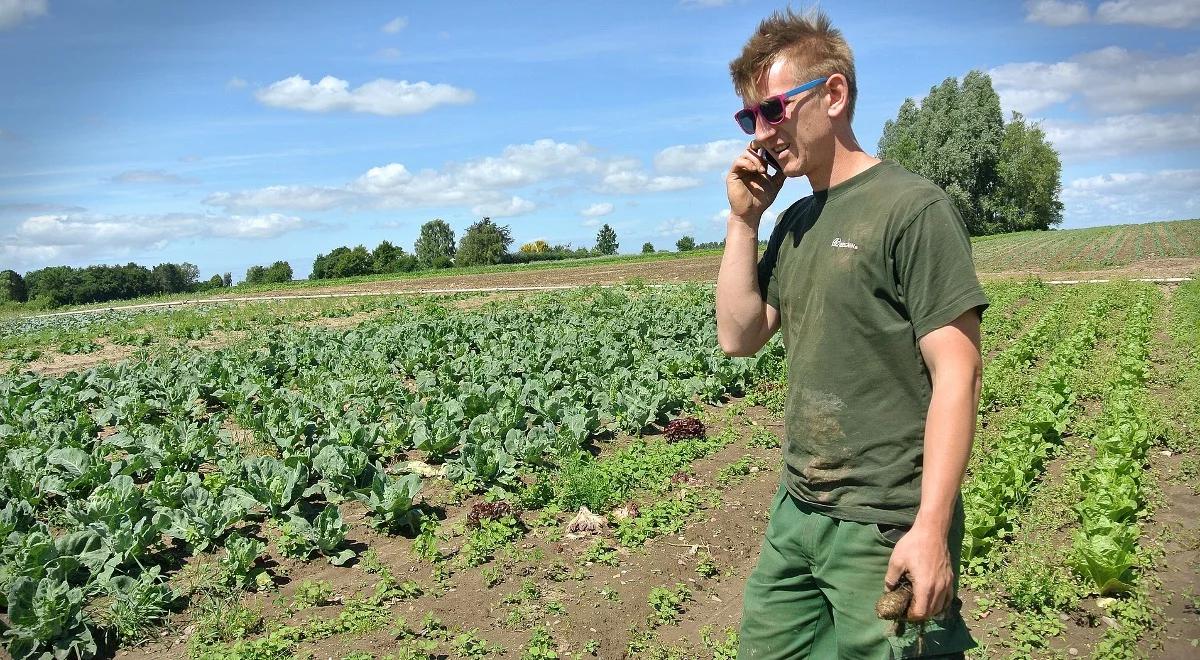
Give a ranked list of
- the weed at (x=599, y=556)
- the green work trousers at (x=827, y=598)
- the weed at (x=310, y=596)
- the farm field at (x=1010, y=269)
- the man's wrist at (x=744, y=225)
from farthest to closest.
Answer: the farm field at (x=1010, y=269) → the weed at (x=599, y=556) → the weed at (x=310, y=596) → the man's wrist at (x=744, y=225) → the green work trousers at (x=827, y=598)

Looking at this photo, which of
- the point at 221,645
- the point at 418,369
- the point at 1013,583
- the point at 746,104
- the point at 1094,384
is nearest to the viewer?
the point at 746,104

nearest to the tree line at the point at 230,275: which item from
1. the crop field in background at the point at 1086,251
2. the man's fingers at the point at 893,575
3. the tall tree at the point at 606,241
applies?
the tall tree at the point at 606,241

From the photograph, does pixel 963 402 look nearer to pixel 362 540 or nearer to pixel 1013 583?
pixel 1013 583

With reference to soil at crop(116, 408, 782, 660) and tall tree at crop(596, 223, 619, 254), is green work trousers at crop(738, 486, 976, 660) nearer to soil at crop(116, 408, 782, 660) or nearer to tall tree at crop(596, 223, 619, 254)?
soil at crop(116, 408, 782, 660)

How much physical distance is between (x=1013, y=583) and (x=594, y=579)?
2400mm

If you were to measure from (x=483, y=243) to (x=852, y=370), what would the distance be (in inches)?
3063

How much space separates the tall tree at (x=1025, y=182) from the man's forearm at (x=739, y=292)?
220ft

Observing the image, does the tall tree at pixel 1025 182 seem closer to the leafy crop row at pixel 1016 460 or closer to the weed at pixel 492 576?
the leafy crop row at pixel 1016 460

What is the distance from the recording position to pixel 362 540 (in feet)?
20.1

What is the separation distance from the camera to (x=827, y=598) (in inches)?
97.4

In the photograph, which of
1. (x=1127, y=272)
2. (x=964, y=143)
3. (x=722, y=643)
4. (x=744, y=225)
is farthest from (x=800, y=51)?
(x=964, y=143)

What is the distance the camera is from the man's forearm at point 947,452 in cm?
210

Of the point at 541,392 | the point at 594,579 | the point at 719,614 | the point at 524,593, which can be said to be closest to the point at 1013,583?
the point at 719,614

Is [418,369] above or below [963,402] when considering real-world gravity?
below
